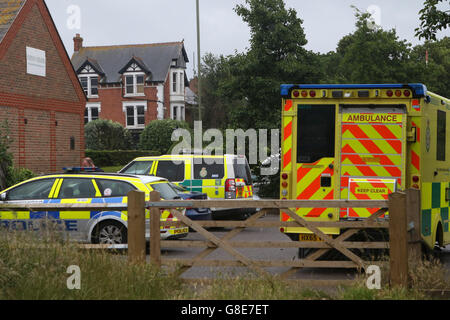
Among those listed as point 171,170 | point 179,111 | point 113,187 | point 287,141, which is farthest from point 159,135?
point 287,141

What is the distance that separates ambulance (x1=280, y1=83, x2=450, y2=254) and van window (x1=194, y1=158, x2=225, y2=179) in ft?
22.4

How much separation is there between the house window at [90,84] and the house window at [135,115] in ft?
11.8

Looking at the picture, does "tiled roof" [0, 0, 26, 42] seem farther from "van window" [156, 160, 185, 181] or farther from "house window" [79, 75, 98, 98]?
"house window" [79, 75, 98, 98]

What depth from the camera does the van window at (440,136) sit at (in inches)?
466

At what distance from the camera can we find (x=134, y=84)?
63312 mm

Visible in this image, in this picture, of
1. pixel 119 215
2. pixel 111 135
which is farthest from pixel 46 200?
pixel 111 135

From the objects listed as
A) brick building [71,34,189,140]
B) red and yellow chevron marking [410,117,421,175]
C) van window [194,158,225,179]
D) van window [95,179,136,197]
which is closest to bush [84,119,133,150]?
brick building [71,34,189,140]

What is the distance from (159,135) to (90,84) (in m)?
12.8

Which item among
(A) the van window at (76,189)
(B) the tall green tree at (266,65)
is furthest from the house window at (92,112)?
(A) the van window at (76,189)

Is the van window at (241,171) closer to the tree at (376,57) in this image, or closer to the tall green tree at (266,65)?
the tall green tree at (266,65)

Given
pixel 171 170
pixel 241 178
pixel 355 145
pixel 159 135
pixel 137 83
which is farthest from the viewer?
pixel 137 83

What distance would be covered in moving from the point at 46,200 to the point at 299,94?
5342 millimetres

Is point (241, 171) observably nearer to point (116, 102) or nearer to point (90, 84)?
point (116, 102)

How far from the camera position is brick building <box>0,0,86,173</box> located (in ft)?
94.6
